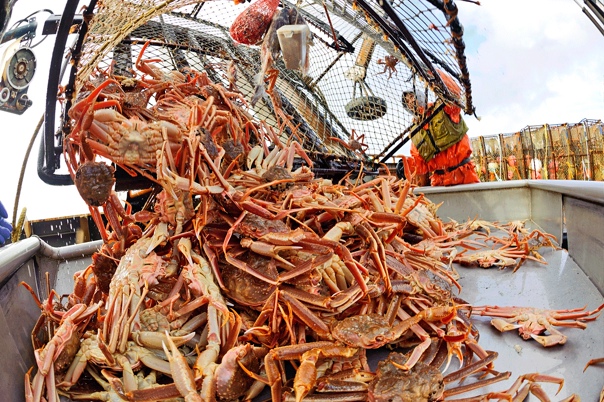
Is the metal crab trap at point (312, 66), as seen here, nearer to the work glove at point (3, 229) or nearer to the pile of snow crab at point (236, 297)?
the pile of snow crab at point (236, 297)

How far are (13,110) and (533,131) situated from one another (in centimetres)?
746

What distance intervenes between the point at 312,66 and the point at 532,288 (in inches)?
64.3

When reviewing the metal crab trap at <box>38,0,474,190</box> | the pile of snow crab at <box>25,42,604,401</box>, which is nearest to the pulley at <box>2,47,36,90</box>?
the metal crab trap at <box>38,0,474,190</box>

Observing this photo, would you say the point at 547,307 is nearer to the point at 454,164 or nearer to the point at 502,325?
the point at 502,325

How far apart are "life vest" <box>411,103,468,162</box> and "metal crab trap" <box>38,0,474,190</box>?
618 mm

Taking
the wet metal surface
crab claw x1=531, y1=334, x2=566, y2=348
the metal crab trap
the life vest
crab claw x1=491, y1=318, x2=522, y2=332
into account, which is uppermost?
the metal crab trap

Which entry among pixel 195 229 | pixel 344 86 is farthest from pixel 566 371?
pixel 344 86

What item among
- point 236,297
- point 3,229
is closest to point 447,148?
point 236,297

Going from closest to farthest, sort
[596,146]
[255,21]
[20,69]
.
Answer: [255,21] → [20,69] → [596,146]

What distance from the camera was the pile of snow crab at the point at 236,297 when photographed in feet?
3.07

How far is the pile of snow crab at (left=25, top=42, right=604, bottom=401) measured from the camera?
937 millimetres

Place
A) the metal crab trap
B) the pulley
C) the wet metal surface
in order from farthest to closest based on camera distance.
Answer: the pulley < the metal crab trap < the wet metal surface

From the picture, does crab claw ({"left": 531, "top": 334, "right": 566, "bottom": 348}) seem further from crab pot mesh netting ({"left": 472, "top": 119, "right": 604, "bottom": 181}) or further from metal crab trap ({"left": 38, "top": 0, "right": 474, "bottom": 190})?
crab pot mesh netting ({"left": 472, "top": 119, "right": 604, "bottom": 181})

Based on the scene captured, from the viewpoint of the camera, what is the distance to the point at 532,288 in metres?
1.54
